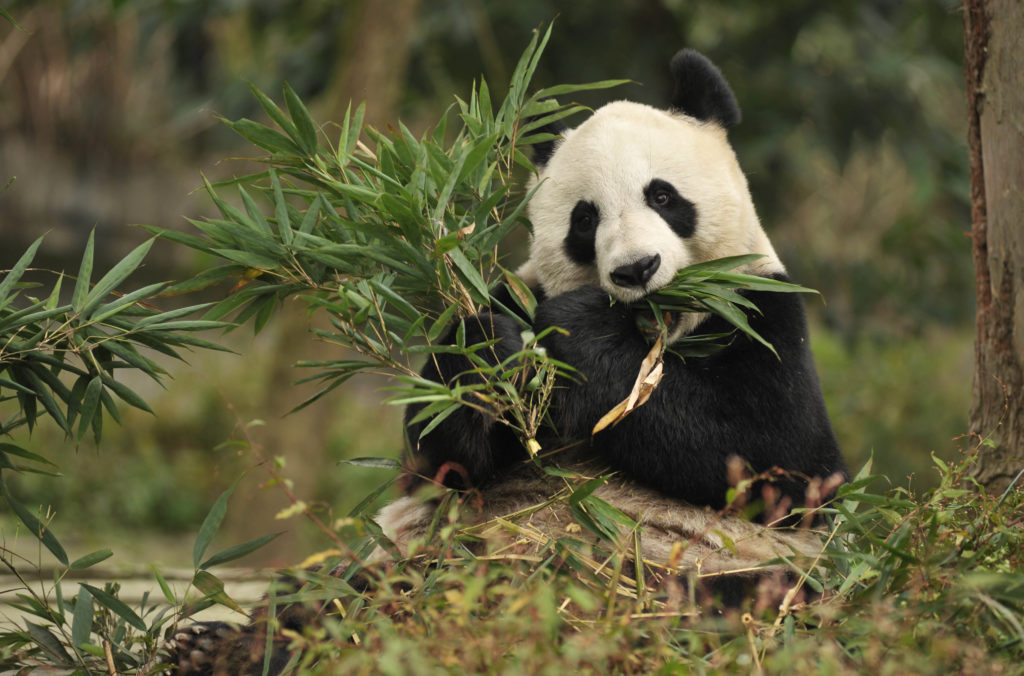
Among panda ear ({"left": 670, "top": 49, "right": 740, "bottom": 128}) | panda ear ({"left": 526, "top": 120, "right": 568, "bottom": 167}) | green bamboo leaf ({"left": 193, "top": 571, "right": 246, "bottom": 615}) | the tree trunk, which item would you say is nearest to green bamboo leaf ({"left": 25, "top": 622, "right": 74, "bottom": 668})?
green bamboo leaf ({"left": 193, "top": 571, "right": 246, "bottom": 615})

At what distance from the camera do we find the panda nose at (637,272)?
2.15 m

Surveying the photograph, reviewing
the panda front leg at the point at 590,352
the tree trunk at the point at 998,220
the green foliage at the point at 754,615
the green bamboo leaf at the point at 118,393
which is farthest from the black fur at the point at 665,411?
the green bamboo leaf at the point at 118,393

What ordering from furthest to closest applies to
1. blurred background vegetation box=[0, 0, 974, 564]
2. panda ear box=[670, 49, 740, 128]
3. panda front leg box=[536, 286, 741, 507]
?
1. blurred background vegetation box=[0, 0, 974, 564]
2. panda ear box=[670, 49, 740, 128]
3. panda front leg box=[536, 286, 741, 507]

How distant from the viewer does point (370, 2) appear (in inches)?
210

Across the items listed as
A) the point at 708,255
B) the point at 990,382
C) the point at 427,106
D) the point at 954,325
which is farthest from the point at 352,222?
the point at 954,325

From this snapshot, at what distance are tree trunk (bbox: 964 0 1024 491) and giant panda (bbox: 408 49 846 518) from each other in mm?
454

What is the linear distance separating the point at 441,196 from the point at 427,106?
563 cm

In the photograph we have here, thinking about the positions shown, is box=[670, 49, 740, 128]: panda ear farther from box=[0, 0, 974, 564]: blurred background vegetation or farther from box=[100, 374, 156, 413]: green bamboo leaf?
box=[100, 374, 156, 413]: green bamboo leaf

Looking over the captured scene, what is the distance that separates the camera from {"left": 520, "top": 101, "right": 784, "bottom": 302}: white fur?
2355 mm

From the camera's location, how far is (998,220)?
97.3 inches

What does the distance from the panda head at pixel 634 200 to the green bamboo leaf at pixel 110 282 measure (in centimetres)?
95

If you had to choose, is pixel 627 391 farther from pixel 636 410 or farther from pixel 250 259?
pixel 250 259

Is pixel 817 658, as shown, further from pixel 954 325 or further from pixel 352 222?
pixel 954 325

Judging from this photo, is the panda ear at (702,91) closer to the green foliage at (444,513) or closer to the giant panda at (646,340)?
the giant panda at (646,340)
